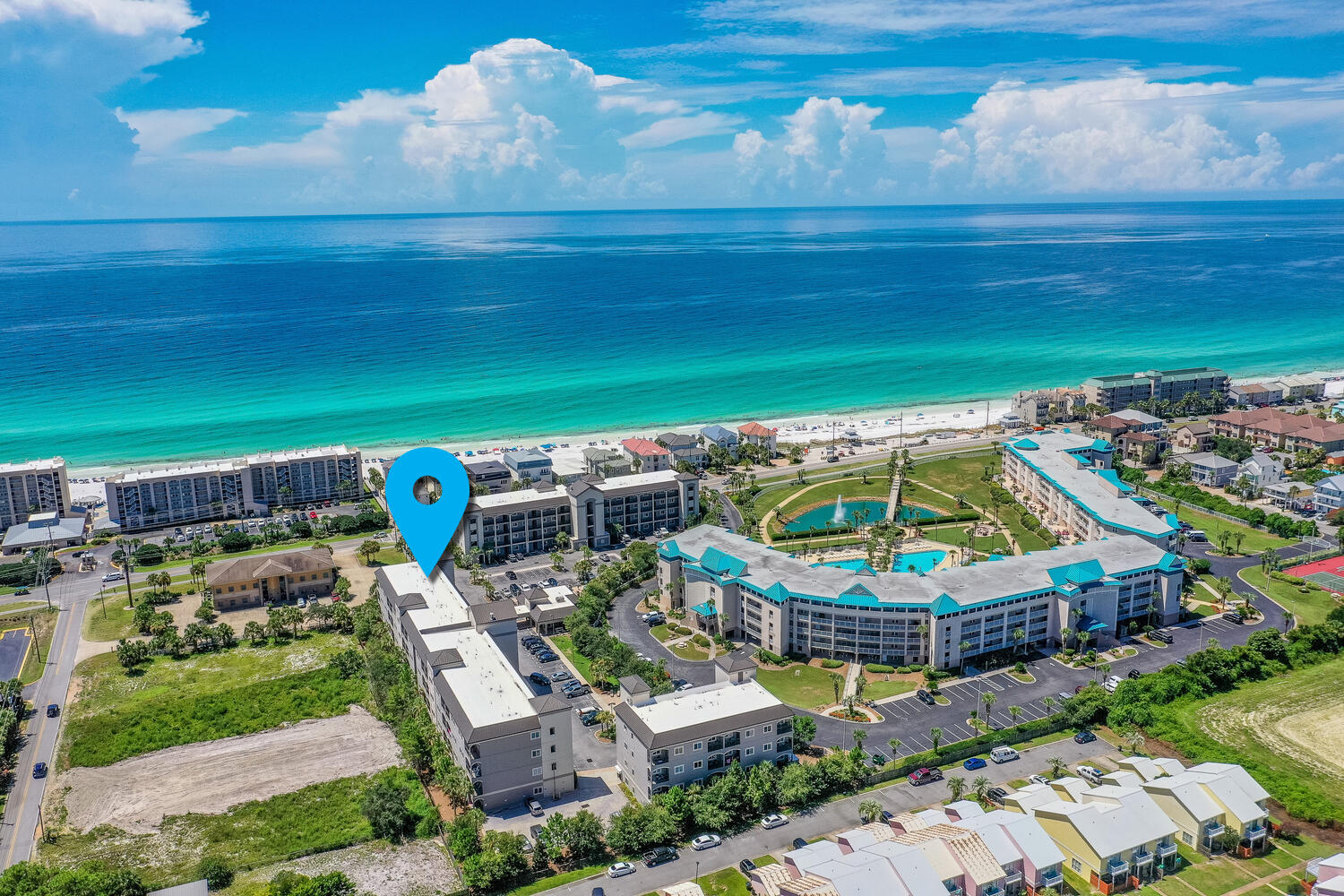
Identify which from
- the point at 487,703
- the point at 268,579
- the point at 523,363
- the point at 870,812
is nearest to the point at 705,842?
the point at 870,812

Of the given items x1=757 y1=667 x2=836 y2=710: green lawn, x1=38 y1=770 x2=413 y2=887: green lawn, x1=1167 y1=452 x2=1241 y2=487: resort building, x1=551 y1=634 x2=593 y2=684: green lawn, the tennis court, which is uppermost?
x1=1167 y1=452 x2=1241 y2=487: resort building

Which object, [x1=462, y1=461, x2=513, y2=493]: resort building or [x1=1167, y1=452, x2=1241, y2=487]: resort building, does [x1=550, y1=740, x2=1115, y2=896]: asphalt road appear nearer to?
[x1=462, y1=461, x2=513, y2=493]: resort building

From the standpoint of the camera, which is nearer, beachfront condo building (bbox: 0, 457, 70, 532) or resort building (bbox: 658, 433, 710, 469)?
beachfront condo building (bbox: 0, 457, 70, 532)

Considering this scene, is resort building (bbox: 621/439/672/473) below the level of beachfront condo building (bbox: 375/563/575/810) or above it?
above

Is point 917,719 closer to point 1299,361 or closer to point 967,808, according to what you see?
point 967,808

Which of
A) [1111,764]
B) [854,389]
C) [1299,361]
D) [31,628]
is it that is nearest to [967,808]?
[1111,764]

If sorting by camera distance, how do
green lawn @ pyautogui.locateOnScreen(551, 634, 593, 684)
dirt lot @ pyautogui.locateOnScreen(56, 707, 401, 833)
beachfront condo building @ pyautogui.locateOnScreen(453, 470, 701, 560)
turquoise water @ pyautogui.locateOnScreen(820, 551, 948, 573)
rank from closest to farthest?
dirt lot @ pyautogui.locateOnScreen(56, 707, 401, 833)
green lawn @ pyautogui.locateOnScreen(551, 634, 593, 684)
turquoise water @ pyautogui.locateOnScreen(820, 551, 948, 573)
beachfront condo building @ pyautogui.locateOnScreen(453, 470, 701, 560)

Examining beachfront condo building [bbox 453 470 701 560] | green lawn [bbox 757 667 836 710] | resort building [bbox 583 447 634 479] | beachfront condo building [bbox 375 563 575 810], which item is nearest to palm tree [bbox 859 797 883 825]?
green lawn [bbox 757 667 836 710]
